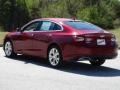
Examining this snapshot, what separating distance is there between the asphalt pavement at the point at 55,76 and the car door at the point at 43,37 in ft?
1.43

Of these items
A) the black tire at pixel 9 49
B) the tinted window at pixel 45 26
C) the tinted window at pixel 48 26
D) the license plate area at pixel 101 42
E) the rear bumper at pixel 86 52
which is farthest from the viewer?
the black tire at pixel 9 49

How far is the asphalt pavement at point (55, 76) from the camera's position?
33.8ft

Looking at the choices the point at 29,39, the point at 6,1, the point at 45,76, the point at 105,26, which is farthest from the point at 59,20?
the point at 6,1

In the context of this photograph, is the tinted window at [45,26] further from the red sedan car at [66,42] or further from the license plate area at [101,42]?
the license plate area at [101,42]

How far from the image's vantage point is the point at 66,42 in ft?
42.2

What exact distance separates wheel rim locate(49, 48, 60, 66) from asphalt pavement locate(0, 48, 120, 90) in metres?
0.20

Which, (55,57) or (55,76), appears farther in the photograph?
(55,57)

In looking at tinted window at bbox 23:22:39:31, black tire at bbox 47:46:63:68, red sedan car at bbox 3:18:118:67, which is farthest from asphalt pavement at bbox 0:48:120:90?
tinted window at bbox 23:22:39:31

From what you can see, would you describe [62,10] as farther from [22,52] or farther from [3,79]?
[3,79]

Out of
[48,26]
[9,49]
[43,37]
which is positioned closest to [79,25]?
[48,26]

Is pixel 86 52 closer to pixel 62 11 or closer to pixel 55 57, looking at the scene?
pixel 55 57

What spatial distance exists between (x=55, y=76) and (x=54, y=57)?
1.63 meters

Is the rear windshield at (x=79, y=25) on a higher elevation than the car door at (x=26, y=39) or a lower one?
higher

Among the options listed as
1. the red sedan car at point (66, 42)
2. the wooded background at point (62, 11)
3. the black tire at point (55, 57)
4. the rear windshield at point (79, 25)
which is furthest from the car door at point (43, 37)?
the wooded background at point (62, 11)
